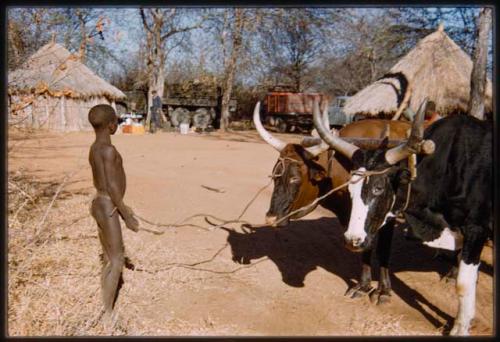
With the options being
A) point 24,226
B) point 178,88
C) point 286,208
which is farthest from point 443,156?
point 178,88

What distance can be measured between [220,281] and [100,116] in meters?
2.28

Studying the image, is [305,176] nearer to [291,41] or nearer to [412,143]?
[412,143]

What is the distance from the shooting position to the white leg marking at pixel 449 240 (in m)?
4.09

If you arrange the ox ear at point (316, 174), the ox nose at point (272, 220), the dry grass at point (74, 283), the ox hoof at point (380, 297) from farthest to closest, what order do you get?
1. the ox hoof at point (380, 297)
2. the ox ear at point (316, 174)
3. the ox nose at point (272, 220)
4. the dry grass at point (74, 283)

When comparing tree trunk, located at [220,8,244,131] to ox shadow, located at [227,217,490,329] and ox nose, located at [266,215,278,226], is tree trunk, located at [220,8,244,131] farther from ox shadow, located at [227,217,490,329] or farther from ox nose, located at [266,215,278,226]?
ox nose, located at [266,215,278,226]

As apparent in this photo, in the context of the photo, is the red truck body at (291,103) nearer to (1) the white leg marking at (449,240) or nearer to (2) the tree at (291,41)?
(2) the tree at (291,41)

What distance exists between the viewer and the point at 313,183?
15.4 ft

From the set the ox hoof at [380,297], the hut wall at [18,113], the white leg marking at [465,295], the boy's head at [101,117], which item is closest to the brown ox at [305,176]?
the ox hoof at [380,297]

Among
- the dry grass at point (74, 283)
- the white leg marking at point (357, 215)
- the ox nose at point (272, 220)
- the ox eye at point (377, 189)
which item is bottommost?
the dry grass at point (74, 283)

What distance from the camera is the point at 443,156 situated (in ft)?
13.6

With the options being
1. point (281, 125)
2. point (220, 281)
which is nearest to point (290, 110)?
point (281, 125)

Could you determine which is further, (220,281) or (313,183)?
(220,281)

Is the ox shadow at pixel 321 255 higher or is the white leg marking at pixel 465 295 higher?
the white leg marking at pixel 465 295

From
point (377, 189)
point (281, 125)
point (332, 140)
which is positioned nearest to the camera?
point (377, 189)
